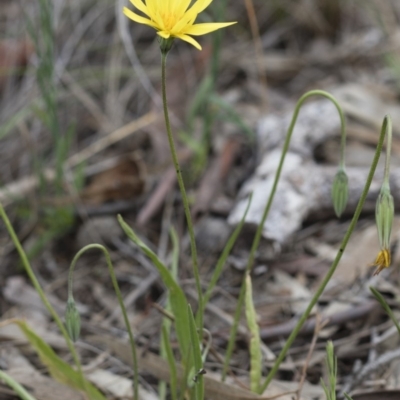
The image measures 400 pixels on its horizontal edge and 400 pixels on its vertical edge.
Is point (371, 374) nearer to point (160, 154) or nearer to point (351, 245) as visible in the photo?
point (351, 245)

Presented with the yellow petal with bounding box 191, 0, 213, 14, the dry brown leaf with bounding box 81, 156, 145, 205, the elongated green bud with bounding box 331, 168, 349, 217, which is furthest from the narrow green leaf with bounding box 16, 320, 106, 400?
the dry brown leaf with bounding box 81, 156, 145, 205

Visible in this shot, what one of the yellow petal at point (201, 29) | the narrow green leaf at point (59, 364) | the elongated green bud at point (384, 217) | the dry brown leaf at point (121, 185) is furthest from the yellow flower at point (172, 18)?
the dry brown leaf at point (121, 185)

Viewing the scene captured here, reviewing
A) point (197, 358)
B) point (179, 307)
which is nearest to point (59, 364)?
point (179, 307)

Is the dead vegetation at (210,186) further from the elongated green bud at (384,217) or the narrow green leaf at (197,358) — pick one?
the elongated green bud at (384,217)

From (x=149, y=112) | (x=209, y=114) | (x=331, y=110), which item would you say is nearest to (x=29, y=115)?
(x=149, y=112)

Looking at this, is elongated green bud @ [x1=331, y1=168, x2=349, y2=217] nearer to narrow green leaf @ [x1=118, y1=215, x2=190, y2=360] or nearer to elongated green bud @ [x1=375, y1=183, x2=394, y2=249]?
elongated green bud @ [x1=375, y1=183, x2=394, y2=249]
